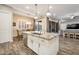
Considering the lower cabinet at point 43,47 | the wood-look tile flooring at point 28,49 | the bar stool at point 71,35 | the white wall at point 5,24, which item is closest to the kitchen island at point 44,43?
the lower cabinet at point 43,47

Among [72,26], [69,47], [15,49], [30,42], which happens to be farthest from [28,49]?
[72,26]

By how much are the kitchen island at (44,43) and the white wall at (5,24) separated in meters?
0.42

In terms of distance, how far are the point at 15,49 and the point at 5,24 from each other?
0.66 metres

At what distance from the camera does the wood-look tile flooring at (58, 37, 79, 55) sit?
2.06 metres

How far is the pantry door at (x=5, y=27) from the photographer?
212cm

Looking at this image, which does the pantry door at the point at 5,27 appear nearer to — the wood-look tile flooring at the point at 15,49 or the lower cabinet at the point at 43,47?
the wood-look tile flooring at the point at 15,49

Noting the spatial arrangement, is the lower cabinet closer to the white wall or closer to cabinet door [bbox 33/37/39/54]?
cabinet door [bbox 33/37/39/54]

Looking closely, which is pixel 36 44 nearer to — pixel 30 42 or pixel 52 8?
pixel 30 42

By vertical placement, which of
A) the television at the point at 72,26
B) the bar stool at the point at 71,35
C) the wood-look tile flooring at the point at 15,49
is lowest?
the wood-look tile flooring at the point at 15,49

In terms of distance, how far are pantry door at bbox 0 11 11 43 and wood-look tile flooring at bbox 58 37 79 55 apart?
4.29 feet

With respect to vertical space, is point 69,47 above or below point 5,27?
below

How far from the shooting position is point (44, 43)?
2.12 metres
